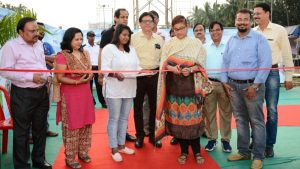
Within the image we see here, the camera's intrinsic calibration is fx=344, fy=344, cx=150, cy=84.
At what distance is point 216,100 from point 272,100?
743mm

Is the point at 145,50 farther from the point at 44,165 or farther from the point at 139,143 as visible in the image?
the point at 44,165

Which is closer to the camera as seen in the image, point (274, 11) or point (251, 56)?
point (251, 56)

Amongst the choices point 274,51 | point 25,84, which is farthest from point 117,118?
point 274,51

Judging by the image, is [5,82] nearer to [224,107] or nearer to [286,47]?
[224,107]

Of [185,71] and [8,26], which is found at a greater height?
[8,26]

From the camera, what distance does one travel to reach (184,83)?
12.1 feet

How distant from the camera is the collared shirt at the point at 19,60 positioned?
3299 millimetres

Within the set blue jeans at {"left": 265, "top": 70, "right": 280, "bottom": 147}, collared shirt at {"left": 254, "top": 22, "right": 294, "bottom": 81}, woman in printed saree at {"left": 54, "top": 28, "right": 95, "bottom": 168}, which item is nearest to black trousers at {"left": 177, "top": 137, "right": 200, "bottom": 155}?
blue jeans at {"left": 265, "top": 70, "right": 280, "bottom": 147}

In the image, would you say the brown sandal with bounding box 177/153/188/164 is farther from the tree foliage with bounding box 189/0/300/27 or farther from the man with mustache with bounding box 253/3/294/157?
the tree foliage with bounding box 189/0/300/27

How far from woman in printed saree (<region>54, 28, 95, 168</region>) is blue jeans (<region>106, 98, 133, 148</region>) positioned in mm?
266

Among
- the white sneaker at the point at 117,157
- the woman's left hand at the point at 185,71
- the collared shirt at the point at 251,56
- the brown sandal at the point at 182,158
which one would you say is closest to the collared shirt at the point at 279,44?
the collared shirt at the point at 251,56

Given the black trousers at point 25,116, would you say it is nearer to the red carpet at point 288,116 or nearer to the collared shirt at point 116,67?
the collared shirt at point 116,67

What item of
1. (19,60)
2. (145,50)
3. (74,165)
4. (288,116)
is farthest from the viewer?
(288,116)

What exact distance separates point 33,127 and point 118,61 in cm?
114
